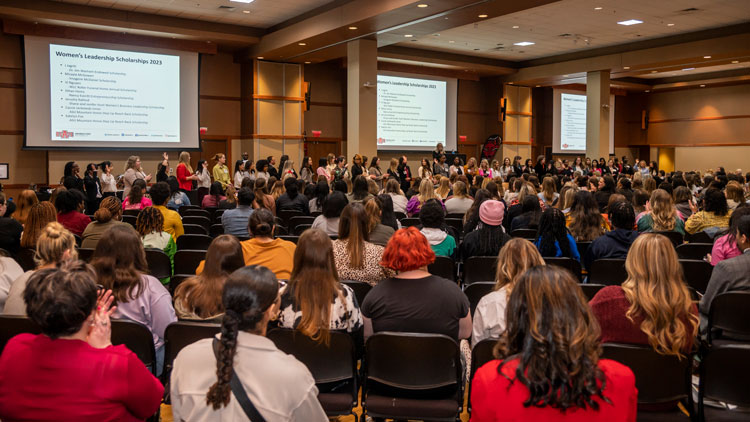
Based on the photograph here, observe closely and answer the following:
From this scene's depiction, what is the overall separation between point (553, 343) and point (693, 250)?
14.0 ft

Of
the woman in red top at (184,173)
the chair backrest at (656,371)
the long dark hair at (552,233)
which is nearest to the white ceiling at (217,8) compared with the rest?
the woman in red top at (184,173)

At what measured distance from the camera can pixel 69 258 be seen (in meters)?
3.41

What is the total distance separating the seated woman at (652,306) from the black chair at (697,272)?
2.06 meters

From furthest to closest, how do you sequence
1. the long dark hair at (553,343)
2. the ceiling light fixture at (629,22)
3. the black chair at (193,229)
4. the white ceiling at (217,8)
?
the ceiling light fixture at (629,22)
the white ceiling at (217,8)
the black chair at (193,229)
the long dark hair at (553,343)

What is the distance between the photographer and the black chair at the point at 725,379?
2.57 metres

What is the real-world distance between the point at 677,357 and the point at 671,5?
12365mm

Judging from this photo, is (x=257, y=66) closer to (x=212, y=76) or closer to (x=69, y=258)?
(x=212, y=76)

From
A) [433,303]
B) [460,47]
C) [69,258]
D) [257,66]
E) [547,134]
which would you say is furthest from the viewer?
[547,134]

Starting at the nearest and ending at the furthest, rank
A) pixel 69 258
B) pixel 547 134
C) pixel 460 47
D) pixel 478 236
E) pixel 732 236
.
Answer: pixel 69 258
pixel 732 236
pixel 478 236
pixel 460 47
pixel 547 134

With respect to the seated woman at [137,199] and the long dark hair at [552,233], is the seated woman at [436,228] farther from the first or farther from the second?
the seated woman at [137,199]

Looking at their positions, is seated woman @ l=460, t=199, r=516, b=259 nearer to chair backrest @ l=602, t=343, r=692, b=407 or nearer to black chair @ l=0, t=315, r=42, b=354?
chair backrest @ l=602, t=343, r=692, b=407

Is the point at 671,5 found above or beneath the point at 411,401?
above

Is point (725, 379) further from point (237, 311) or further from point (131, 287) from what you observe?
point (131, 287)

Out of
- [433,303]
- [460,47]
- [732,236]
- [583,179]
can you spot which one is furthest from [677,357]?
[460,47]
